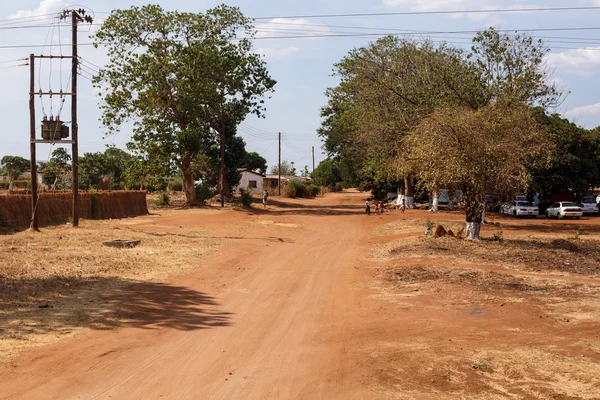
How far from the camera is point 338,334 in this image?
34.7 feet

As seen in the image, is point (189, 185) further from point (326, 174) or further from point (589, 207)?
point (326, 174)

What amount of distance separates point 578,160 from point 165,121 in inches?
1334

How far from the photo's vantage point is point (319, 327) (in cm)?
1115

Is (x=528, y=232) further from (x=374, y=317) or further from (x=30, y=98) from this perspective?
(x=30, y=98)

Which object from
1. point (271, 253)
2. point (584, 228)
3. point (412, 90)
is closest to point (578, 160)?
point (584, 228)

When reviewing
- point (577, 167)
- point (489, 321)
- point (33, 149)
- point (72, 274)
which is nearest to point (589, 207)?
point (577, 167)

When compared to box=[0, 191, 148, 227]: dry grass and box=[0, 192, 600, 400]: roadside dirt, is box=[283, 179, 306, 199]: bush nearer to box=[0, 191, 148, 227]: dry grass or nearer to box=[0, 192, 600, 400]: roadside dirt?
box=[0, 191, 148, 227]: dry grass

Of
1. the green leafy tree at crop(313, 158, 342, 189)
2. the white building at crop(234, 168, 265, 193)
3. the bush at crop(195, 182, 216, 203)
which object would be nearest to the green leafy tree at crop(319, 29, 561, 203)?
the bush at crop(195, 182, 216, 203)

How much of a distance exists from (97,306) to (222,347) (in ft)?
12.0

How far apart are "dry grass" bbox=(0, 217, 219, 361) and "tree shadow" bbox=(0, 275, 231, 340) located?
0.7 inches

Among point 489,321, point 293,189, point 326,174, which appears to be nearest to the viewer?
point 489,321

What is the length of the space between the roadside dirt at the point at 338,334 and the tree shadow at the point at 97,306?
88 millimetres

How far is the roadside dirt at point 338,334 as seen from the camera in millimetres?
7773

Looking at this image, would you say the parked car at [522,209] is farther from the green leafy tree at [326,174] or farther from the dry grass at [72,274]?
the green leafy tree at [326,174]
